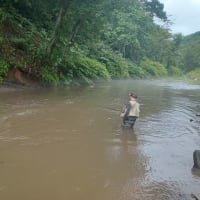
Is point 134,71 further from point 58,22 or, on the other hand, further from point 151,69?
point 58,22

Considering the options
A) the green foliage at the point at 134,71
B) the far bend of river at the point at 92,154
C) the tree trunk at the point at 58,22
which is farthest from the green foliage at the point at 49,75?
the green foliage at the point at 134,71

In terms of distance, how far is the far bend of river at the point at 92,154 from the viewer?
21.5 feet

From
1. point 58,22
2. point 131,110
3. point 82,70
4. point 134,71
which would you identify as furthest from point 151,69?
point 131,110

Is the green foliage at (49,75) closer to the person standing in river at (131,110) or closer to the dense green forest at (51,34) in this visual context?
the dense green forest at (51,34)

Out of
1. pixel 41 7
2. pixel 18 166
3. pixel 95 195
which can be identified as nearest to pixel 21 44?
pixel 41 7

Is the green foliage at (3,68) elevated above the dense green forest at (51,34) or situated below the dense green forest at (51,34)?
below

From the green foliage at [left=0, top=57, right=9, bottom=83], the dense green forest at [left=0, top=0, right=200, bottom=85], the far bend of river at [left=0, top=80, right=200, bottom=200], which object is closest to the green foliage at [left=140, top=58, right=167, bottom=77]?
the dense green forest at [left=0, top=0, right=200, bottom=85]

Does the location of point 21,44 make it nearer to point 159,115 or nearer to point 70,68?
point 70,68

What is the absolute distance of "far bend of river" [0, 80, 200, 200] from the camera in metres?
6.55

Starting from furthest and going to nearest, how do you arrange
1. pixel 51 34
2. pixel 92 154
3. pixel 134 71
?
pixel 134 71, pixel 51 34, pixel 92 154

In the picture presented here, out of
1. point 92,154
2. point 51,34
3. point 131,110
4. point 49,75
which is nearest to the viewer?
point 92,154

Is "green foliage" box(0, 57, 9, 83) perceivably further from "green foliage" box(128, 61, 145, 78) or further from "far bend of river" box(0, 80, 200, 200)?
"green foliage" box(128, 61, 145, 78)

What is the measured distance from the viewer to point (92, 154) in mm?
8719

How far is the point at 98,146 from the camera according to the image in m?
9.54
